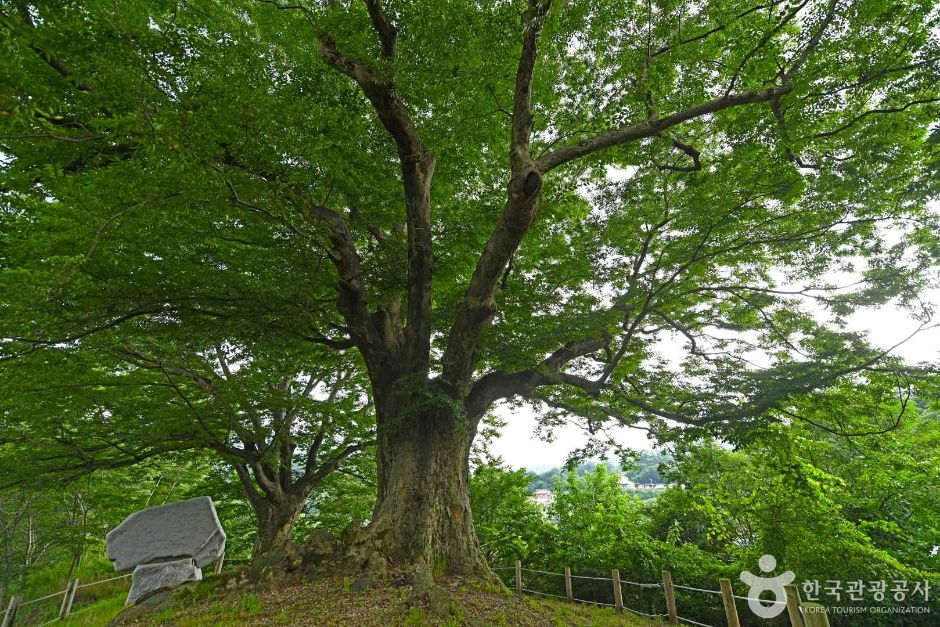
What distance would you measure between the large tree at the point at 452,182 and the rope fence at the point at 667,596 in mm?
2380

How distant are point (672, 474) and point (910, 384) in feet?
11.8

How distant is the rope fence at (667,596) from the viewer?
505 centimetres

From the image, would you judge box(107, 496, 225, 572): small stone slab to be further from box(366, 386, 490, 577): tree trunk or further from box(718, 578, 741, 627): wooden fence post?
box(718, 578, 741, 627): wooden fence post

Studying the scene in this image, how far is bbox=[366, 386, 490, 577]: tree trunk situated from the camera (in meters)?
5.39

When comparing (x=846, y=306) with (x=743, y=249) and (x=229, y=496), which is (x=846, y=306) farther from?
(x=229, y=496)

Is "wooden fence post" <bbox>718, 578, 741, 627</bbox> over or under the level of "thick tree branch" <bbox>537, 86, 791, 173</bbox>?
under

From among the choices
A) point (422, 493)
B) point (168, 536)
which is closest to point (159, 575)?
point (168, 536)

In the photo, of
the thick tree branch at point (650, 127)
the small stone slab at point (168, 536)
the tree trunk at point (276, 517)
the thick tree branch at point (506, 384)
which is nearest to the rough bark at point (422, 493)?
the thick tree branch at point (506, 384)

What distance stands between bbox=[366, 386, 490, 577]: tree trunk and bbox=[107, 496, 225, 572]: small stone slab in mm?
5195

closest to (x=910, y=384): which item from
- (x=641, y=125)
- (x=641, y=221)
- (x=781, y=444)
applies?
(x=781, y=444)

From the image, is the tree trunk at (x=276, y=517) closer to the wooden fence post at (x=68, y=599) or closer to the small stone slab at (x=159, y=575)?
the small stone slab at (x=159, y=575)

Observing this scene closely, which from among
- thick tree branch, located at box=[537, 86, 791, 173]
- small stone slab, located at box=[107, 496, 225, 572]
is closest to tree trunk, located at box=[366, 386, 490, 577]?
thick tree branch, located at box=[537, 86, 791, 173]

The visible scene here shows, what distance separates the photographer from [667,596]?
300 inches

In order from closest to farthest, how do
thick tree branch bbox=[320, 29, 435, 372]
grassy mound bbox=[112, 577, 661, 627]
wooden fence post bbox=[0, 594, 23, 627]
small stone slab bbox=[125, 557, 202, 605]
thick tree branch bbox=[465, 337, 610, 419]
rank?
grassy mound bbox=[112, 577, 661, 627] < thick tree branch bbox=[320, 29, 435, 372] < thick tree branch bbox=[465, 337, 610, 419] < small stone slab bbox=[125, 557, 202, 605] < wooden fence post bbox=[0, 594, 23, 627]
